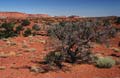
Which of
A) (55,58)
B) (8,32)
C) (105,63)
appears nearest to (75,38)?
(55,58)

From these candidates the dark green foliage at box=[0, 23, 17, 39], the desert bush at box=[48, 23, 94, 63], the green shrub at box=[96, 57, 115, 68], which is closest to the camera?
the green shrub at box=[96, 57, 115, 68]

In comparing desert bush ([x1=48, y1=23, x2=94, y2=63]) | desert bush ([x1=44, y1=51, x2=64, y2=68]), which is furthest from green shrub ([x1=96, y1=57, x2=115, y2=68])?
desert bush ([x1=44, y1=51, x2=64, y2=68])

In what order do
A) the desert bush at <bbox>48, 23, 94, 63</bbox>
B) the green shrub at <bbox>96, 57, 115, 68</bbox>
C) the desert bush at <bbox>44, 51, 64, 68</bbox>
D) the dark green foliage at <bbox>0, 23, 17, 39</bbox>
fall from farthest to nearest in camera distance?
the dark green foliage at <bbox>0, 23, 17, 39</bbox> → the desert bush at <bbox>48, 23, 94, 63</bbox> → the desert bush at <bbox>44, 51, 64, 68</bbox> → the green shrub at <bbox>96, 57, 115, 68</bbox>

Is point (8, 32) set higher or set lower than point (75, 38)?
lower

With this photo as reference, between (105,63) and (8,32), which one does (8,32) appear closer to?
(8,32)

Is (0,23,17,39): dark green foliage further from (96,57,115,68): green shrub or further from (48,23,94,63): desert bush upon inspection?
(96,57,115,68): green shrub

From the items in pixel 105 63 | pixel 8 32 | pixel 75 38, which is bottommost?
pixel 8 32

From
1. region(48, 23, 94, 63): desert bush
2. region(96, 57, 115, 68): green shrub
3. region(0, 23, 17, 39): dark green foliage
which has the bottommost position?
region(0, 23, 17, 39): dark green foliage

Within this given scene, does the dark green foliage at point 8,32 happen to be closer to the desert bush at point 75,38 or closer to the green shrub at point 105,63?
the desert bush at point 75,38

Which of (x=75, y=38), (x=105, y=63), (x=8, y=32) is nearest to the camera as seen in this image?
(x=105, y=63)

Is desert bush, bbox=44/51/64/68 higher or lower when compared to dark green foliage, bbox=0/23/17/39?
higher

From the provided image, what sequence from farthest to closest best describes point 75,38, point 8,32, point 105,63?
1. point 8,32
2. point 75,38
3. point 105,63

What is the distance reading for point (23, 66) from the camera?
643 inches

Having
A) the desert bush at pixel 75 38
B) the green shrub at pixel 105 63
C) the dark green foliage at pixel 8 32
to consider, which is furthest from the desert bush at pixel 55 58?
the dark green foliage at pixel 8 32
